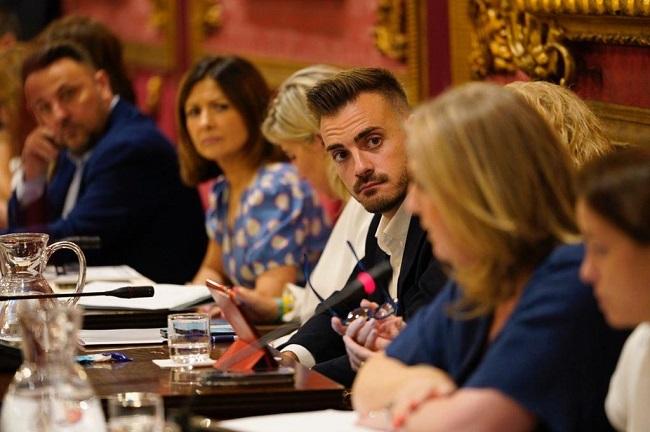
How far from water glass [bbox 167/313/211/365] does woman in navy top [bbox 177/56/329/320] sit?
1.45 metres

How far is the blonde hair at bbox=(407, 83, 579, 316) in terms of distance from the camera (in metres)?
1.92

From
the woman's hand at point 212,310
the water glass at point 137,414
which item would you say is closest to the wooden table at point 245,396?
the water glass at point 137,414

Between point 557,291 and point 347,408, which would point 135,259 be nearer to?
point 347,408

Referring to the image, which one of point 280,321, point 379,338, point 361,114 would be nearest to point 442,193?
point 379,338

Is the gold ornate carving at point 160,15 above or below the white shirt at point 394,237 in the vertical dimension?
below

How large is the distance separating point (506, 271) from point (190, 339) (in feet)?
2.84

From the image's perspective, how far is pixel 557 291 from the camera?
1.91 meters

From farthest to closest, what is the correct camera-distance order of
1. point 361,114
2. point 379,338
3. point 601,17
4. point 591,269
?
point 601,17 → point 361,114 → point 379,338 → point 591,269

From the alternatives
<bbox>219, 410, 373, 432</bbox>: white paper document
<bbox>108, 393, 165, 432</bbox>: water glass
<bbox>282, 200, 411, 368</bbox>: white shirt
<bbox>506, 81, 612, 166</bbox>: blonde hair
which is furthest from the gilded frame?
<bbox>108, 393, 165, 432</bbox>: water glass

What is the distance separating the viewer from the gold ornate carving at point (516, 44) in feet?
11.3

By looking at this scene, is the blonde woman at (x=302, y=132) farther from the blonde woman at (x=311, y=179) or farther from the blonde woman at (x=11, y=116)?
the blonde woman at (x=11, y=116)

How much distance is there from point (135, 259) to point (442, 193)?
3004 millimetres

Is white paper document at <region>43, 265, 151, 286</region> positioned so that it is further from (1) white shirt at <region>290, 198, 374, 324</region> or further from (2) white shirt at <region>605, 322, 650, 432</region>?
(2) white shirt at <region>605, 322, 650, 432</region>

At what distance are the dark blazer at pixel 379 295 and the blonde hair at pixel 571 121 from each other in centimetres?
33
